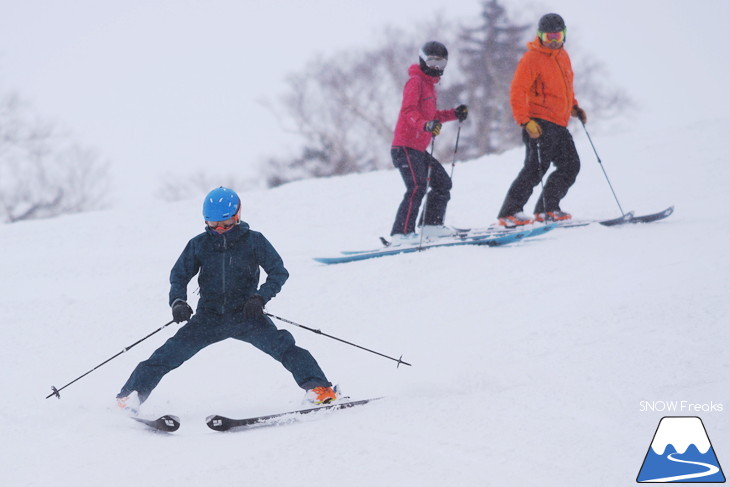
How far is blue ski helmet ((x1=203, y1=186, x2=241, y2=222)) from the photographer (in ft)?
14.2

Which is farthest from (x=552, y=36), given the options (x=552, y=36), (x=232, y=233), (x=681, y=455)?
(x=681, y=455)

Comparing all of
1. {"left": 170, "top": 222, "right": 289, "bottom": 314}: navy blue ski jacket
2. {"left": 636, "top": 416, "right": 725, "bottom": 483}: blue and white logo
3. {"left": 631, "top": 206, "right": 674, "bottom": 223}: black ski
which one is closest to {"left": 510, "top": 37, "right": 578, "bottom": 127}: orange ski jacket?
{"left": 631, "top": 206, "right": 674, "bottom": 223}: black ski

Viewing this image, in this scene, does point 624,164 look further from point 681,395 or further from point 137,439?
point 137,439

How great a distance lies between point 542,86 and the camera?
718 cm

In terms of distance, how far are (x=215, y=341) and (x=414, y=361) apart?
1.20m

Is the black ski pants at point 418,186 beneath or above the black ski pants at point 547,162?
beneath

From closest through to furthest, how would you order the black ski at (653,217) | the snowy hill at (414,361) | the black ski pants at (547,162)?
1. the snowy hill at (414,361)
2. the black ski pants at (547,162)
3. the black ski at (653,217)

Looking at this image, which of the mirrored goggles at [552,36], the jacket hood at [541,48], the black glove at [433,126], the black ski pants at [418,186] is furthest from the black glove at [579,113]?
the black glove at [433,126]

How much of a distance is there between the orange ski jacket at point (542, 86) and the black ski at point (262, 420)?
3880 mm

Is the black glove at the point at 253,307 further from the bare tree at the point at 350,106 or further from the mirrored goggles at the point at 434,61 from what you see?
the bare tree at the point at 350,106

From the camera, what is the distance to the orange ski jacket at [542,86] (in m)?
7.07

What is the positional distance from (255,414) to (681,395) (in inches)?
84.3

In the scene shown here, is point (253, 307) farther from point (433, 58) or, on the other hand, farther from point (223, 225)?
point (433, 58)

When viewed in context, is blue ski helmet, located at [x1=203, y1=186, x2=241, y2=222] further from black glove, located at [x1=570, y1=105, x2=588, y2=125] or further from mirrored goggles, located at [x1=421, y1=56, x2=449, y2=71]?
black glove, located at [x1=570, y1=105, x2=588, y2=125]
